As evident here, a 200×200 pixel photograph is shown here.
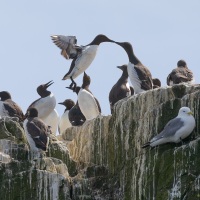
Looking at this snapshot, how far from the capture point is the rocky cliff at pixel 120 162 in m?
25.6

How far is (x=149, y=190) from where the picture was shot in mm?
25969

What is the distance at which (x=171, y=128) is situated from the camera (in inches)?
1025

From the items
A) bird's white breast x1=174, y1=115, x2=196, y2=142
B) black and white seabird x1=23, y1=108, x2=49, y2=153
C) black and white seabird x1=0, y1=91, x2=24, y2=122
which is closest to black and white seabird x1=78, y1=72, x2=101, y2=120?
black and white seabird x1=0, y1=91, x2=24, y2=122

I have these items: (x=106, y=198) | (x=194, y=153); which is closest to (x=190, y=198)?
(x=194, y=153)

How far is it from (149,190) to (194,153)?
1289mm

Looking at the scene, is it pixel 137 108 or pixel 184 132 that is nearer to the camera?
pixel 184 132

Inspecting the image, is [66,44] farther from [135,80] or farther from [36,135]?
[36,135]

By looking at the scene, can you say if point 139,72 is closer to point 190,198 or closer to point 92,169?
point 92,169

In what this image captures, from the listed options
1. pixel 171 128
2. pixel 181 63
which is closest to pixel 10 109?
pixel 181 63

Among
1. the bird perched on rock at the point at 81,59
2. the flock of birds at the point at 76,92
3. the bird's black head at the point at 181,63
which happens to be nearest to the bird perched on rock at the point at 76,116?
the flock of birds at the point at 76,92

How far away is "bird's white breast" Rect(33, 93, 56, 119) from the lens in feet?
109

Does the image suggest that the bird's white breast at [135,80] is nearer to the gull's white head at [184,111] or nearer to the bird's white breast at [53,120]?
the gull's white head at [184,111]

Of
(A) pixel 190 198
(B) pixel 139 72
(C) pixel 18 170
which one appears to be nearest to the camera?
(A) pixel 190 198

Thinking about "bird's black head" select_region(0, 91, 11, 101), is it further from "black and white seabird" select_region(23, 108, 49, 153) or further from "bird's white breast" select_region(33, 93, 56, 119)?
"black and white seabird" select_region(23, 108, 49, 153)
